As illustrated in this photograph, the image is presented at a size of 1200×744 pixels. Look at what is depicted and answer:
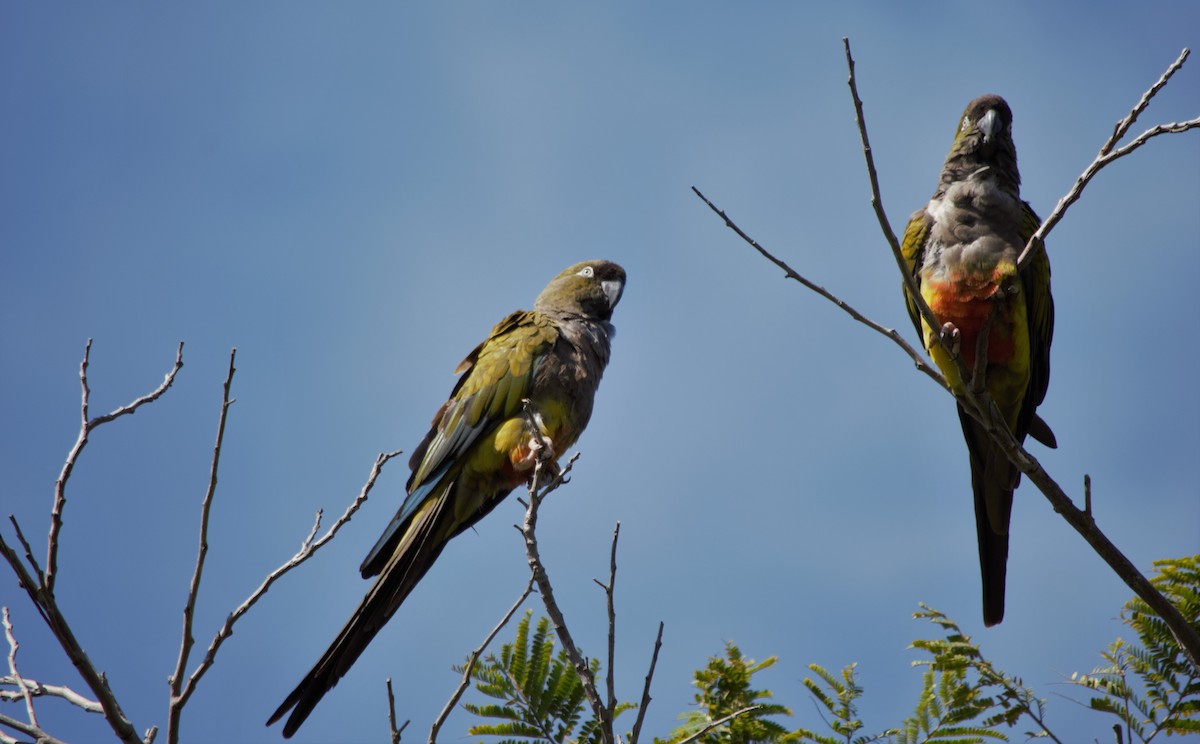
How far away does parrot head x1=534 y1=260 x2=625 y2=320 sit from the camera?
7004 mm

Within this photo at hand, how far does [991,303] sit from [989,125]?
116 centimetres

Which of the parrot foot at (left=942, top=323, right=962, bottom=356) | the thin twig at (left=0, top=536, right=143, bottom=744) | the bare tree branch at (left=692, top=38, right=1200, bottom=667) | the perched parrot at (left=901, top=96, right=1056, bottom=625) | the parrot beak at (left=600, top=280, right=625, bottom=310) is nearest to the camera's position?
the thin twig at (left=0, top=536, right=143, bottom=744)

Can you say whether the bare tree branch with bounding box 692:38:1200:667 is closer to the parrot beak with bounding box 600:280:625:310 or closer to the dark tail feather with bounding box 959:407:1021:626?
the dark tail feather with bounding box 959:407:1021:626

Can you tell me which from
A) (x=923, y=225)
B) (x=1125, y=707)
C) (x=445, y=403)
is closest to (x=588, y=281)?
(x=445, y=403)

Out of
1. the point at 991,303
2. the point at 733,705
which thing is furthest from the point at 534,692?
the point at 991,303

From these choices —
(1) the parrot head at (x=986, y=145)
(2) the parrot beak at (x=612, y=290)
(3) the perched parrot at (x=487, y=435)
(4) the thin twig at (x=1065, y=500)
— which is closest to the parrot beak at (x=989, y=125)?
(1) the parrot head at (x=986, y=145)

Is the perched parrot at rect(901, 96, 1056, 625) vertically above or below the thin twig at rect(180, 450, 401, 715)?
above

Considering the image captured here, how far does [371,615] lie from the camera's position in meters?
4.77

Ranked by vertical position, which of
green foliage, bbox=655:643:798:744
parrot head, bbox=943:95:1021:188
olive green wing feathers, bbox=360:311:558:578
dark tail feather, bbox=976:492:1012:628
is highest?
parrot head, bbox=943:95:1021:188

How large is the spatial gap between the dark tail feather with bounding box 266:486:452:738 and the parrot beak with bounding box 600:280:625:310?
7.25 feet

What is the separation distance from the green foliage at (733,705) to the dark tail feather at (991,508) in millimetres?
1175

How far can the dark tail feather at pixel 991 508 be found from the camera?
4.78m

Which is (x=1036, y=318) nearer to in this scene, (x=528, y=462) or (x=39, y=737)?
(x=528, y=462)

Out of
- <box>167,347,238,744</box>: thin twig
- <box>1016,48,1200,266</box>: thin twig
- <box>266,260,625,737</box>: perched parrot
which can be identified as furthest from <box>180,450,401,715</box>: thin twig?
<box>1016,48,1200,266</box>: thin twig
